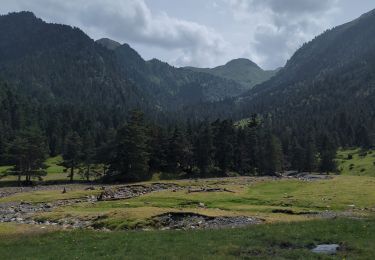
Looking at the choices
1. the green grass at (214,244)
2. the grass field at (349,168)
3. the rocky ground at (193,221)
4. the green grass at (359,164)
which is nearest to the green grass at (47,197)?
the rocky ground at (193,221)

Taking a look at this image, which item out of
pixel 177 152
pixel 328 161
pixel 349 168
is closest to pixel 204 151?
pixel 177 152

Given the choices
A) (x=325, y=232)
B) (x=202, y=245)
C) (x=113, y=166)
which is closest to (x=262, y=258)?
(x=202, y=245)

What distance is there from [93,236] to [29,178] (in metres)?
104

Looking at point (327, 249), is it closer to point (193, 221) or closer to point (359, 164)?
point (193, 221)

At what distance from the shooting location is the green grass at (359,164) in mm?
161750

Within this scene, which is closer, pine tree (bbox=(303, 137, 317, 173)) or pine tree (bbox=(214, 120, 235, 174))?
pine tree (bbox=(214, 120, 235, 174))

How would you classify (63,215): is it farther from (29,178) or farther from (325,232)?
(29,178)

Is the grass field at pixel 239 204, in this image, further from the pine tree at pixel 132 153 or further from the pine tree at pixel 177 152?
the pine tree at pixel 177 152

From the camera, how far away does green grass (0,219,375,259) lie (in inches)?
1222

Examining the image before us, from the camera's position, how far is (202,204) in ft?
252

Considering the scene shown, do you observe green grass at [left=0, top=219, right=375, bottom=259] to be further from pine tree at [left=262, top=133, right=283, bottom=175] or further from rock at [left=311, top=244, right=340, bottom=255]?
pine tree at [left=262, top=133, right=283, bottom=175]

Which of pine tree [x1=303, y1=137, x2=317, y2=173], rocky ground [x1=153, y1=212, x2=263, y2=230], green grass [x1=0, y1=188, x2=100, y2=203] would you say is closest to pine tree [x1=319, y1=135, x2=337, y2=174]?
pine tree [x1=303, y1=137, x2=317, y2=173]

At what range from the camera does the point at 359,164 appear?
574ft

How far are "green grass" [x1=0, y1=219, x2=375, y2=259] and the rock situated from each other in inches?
18.2
